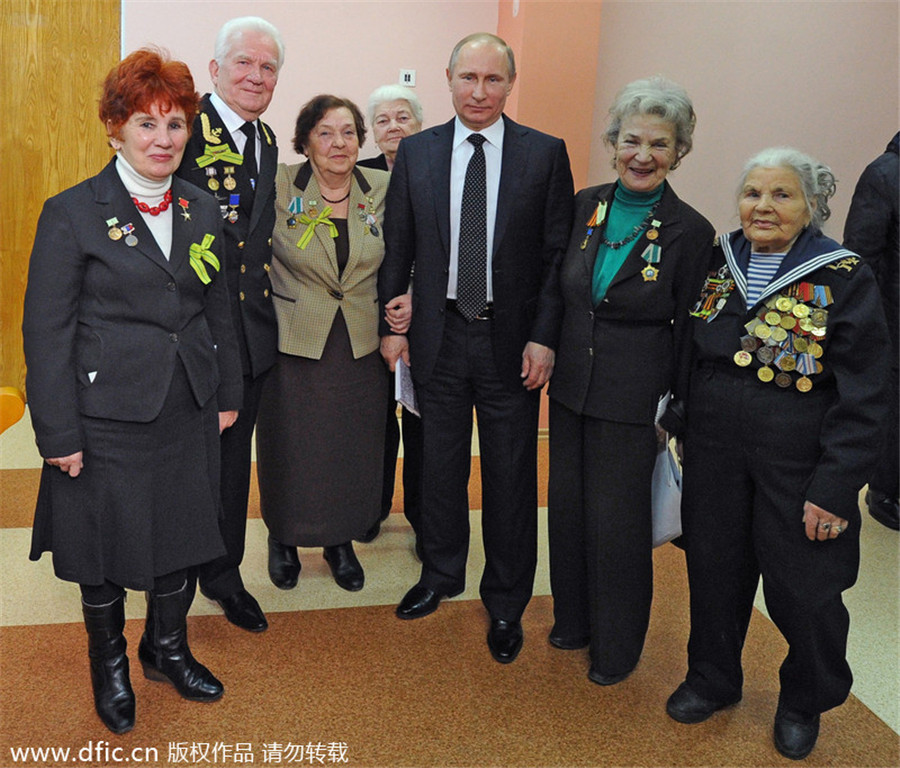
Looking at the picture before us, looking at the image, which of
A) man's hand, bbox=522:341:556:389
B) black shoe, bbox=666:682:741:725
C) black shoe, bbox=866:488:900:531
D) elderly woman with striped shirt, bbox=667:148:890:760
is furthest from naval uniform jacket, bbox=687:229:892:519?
black shoe, bbox=866:488:900:531

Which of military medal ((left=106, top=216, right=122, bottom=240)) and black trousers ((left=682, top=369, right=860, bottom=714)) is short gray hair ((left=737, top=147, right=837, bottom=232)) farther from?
military medal ((left=106, top=216, right=122, bottom=240))

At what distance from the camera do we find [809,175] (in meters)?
2.06

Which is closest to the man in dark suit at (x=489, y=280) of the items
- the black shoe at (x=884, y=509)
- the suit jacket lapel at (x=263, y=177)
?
the suit jacket lapel at (x=263, y=177)

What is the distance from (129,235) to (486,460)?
124cm

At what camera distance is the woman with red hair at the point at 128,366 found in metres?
1.96

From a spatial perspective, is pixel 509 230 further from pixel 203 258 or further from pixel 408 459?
pixel 408 459

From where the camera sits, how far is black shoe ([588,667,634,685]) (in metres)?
2.52

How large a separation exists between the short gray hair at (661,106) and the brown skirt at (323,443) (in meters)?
1.06

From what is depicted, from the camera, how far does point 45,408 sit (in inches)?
77.4

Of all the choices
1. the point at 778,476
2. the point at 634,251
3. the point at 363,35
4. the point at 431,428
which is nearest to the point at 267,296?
the point at 431,428

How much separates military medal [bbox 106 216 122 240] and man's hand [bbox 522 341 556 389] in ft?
3.81

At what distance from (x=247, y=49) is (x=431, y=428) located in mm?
1224

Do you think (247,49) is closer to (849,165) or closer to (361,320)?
(361,320)

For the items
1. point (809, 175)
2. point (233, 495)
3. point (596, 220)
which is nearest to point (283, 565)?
point (233, 495)
